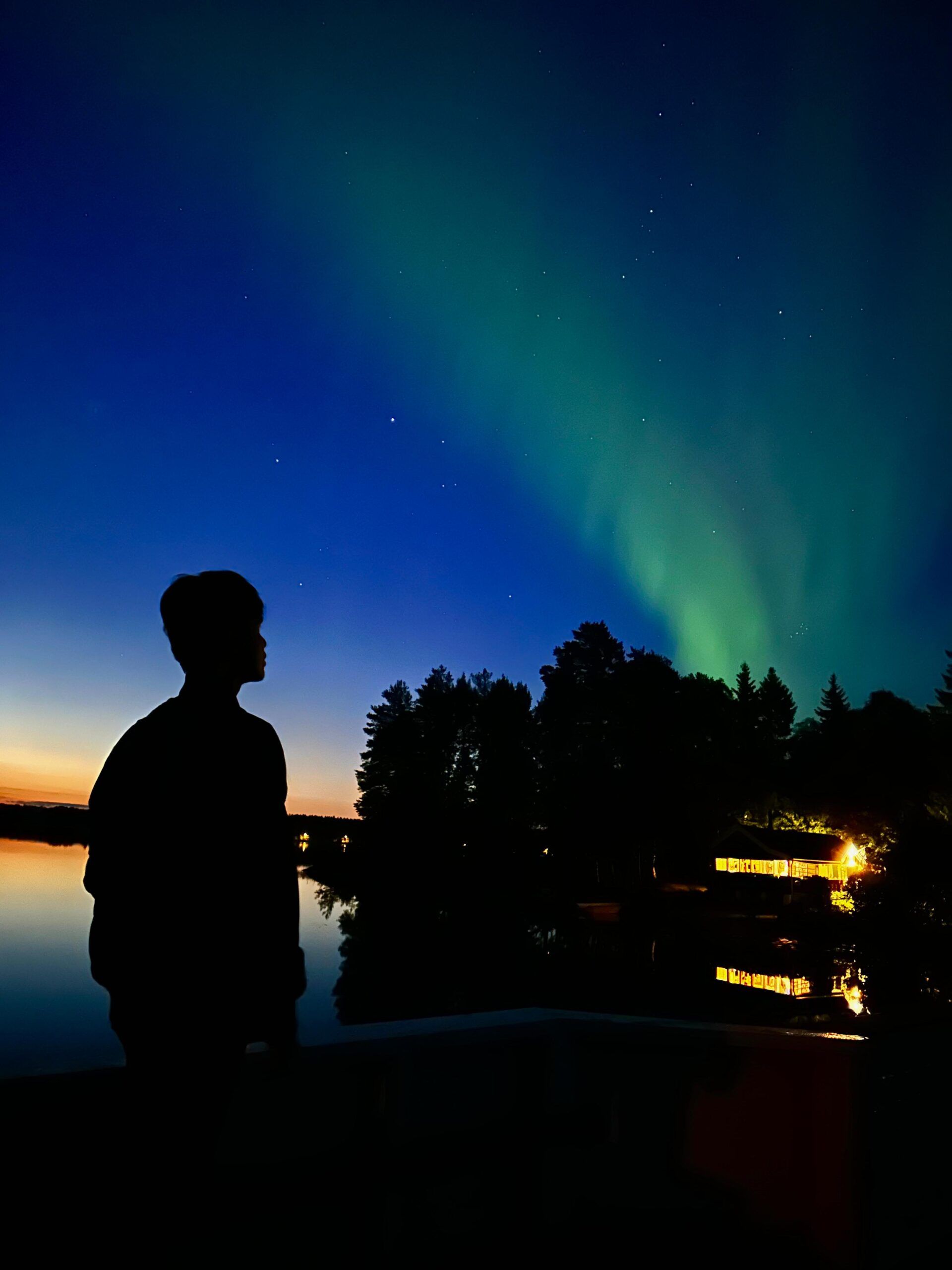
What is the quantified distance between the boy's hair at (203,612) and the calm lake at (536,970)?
9.48 meters

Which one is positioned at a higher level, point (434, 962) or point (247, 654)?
point (247, 654)

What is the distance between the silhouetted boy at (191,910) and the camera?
1.75 metres

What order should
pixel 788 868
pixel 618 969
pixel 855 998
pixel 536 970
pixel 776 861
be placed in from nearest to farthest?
pixel 855 998, pixel 618 969, pixel 536 970, pixel 788 868, pixel 776 861

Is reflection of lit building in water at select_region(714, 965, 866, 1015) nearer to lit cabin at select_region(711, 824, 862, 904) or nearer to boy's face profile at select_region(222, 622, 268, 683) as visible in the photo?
lit cabin at select_region(711, 824, 862, 904)

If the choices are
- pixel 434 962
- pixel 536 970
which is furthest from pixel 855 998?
pixel 434 962

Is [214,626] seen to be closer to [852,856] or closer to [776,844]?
[776,844]

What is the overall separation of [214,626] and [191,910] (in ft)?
2.32

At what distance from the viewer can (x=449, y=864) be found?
53.8 meters

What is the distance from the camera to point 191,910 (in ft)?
5.82

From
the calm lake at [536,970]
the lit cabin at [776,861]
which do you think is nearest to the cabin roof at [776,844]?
the lit cabin at [776,861]

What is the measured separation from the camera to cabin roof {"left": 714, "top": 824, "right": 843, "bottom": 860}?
3959cm

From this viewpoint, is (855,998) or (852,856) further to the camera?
(852,856)

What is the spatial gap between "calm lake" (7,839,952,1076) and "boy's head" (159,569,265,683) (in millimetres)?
9406

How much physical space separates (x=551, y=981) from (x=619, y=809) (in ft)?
60.5
